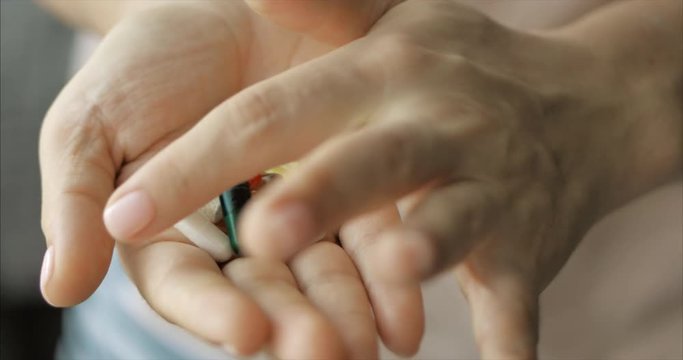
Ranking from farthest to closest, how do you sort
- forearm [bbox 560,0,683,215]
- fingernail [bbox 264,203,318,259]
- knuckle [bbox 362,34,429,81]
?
forearm [bbox 560,0,683,215] < knuckle [bbox 362,34,429,81] < fingernail [bbox 264,203,318,259]

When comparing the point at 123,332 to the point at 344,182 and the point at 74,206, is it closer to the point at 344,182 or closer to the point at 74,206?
the point at 74,206

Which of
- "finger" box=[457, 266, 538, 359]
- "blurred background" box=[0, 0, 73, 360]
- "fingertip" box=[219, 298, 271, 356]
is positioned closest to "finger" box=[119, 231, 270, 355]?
"fingertip" box=[219, 298, 271, 356]

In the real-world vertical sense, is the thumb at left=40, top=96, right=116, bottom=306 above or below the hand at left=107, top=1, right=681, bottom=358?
below

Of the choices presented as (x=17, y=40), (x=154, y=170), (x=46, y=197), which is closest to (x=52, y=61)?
(x=17, y=40)

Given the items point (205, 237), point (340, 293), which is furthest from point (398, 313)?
point (205, 237)

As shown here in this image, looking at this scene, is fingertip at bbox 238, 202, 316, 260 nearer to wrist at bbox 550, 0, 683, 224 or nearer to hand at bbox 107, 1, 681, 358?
hand at bbox 107, 1, 681, 358

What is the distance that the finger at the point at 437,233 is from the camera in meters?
0.33

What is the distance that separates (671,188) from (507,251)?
0.30m

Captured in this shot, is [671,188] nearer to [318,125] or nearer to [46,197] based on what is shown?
[318,125]

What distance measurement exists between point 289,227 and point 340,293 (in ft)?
0.44

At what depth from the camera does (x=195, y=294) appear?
393mm

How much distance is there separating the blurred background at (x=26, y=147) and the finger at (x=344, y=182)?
625 millimetres

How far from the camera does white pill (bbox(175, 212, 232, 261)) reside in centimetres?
47

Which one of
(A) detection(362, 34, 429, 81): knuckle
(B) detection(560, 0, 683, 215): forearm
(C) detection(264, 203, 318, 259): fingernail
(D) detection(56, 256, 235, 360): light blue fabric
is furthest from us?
(D) detection(56, 256, 235, 360): light blue fabric
